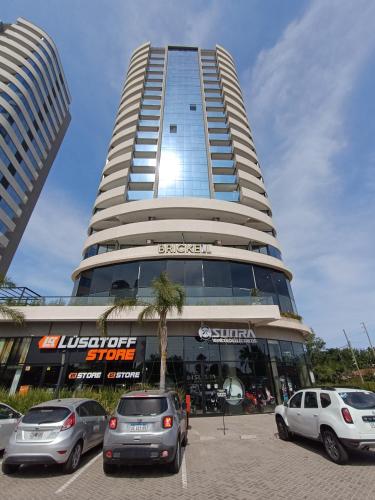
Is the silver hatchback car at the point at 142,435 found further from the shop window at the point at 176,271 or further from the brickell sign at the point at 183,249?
the brickell sign at the point at 183,249

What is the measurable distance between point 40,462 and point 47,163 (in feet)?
181

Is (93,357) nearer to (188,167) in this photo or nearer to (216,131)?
(188,167)

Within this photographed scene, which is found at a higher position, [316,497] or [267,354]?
[267,354]

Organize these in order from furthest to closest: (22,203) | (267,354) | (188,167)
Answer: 1. (22,203)
2. (188,167)
3. (267,354)

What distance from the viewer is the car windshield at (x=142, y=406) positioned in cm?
641

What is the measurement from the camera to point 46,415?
670 cm

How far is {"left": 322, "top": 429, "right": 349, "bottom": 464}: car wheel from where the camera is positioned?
21.1 ft

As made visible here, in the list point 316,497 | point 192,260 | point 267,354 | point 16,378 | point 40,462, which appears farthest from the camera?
point 192,260

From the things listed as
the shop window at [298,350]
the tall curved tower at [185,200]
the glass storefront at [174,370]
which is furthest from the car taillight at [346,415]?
the shop window at [298,350]

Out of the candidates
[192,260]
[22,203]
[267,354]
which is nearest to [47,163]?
[22,203]

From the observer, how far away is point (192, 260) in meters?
21.5

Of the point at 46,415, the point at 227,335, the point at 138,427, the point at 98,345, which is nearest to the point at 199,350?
the point at 227,335

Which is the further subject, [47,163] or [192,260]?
[47,163]

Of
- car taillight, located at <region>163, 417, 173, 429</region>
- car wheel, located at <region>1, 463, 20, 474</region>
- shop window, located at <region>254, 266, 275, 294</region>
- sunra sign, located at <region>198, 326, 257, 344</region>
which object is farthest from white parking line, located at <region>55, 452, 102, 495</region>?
shop window, located at <region>254, 266, 275, 294</region>
